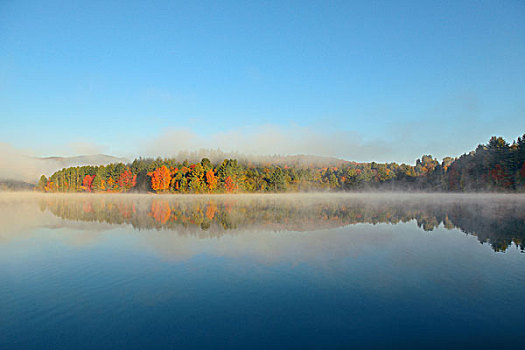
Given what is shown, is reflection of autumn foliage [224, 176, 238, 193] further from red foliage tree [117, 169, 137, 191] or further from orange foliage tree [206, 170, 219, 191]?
red foliage tree [117, 169, 137, 191]

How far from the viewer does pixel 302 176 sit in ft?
447

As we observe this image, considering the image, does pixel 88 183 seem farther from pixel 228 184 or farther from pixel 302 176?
pixel 302 176

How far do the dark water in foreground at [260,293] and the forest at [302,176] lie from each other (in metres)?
85.3

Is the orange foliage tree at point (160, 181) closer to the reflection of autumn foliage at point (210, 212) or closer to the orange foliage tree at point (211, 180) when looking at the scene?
the orange foliage tree at point (211, 180)

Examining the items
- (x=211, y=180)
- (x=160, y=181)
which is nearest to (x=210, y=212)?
(x=211, y=180)

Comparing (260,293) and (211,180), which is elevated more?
(211,180)

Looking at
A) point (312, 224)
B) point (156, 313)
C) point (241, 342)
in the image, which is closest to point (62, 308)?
point (156, 313)

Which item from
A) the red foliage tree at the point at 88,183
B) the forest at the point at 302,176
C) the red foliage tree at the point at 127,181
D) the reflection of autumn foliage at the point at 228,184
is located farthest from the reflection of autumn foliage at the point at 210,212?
the red foliage tree at the point at 88,183

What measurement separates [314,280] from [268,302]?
7.84ft

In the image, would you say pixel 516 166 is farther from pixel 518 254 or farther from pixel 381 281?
pixel 381 281

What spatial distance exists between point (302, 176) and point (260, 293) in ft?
424

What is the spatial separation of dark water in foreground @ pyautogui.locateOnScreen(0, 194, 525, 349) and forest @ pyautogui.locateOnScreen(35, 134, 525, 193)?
85.3 m

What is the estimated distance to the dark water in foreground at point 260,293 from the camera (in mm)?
6055

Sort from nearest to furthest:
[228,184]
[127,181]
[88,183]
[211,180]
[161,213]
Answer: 1. [161,213]
2. [211,180]
3. [228,184]
4. [127,181]
5. [88,183]
